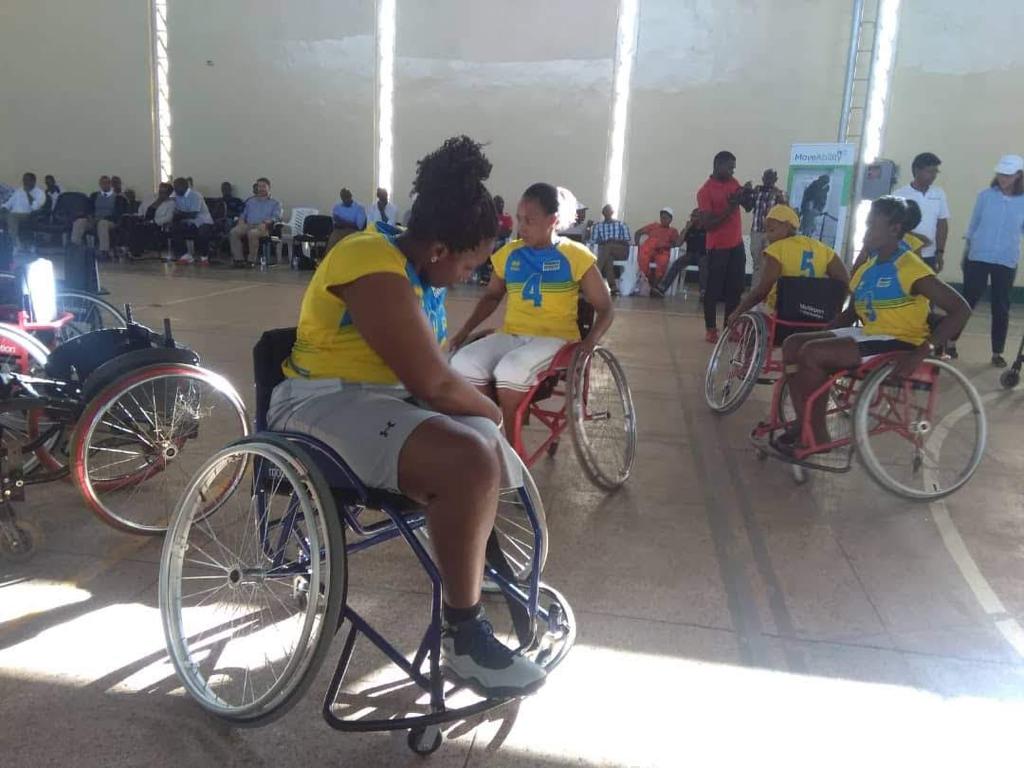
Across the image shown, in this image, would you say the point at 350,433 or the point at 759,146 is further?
the point at 759,146

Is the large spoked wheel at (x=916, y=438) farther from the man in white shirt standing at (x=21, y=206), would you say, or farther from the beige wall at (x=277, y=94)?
the man in white shirt standing at (x=21, y=206)

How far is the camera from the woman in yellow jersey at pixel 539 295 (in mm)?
3135

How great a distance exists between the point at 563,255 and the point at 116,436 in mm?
1747

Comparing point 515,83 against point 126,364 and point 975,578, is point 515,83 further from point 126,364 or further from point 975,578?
point 975,578

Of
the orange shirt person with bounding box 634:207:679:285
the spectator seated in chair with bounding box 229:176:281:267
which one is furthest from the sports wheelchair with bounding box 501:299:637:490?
the spectator seated in chair with bounding box 229:176:281:267

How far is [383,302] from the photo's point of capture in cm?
168

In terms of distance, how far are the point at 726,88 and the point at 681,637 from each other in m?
11.5

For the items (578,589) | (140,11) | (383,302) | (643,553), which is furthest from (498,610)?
(140,11)

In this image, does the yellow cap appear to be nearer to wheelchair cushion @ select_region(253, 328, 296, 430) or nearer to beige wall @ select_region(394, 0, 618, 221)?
wheelchair cushion @ select_region(253, 328, 296, 430)

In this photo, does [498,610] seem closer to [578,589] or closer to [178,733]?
[578,589]

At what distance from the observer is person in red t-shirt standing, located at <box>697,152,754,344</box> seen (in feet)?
20.8

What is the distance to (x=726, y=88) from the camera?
12.1m

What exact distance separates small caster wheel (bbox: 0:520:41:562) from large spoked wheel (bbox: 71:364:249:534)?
202 millimetres

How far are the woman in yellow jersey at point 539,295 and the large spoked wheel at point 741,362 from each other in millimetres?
1156
